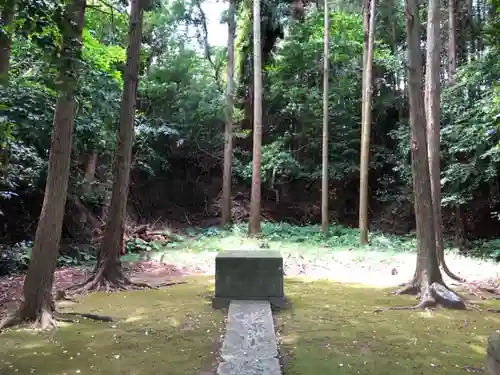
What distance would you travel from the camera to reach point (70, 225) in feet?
43.2

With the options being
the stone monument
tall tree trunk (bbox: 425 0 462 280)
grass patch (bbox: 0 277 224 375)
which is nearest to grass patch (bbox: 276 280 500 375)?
the stone monument

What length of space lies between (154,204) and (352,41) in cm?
1171

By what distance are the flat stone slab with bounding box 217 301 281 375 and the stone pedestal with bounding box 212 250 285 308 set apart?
463mm

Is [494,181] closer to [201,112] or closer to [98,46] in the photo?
[201,112]

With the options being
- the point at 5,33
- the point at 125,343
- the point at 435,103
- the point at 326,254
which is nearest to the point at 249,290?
the point at 125,343

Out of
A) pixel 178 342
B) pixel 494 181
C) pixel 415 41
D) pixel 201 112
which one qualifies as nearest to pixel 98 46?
pixel 201 112

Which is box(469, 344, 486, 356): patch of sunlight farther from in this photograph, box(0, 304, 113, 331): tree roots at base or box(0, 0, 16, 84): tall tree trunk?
box(0, 0, 16, 84): tall tree trunk

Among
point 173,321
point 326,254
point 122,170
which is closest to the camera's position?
point 173,321

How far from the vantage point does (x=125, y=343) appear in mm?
5266

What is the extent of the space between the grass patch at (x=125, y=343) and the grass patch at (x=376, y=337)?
3.65 feet

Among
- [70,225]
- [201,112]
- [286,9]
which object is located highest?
[286,9]

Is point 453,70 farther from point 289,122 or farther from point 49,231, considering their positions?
point 49,231

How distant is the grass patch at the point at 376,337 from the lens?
4.57m

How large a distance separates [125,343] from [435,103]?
775 cm
